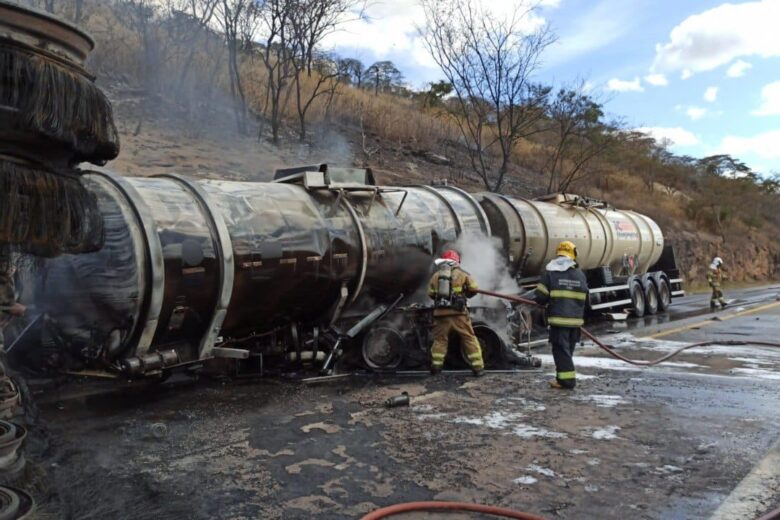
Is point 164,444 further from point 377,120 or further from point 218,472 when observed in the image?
point 377,120

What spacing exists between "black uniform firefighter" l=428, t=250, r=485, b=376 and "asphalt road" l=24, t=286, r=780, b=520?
0.24 metres

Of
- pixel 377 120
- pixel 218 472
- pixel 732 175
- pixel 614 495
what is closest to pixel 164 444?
pixel 218 472

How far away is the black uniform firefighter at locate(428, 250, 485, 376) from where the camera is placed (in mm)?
7711

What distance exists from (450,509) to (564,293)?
13.6ft

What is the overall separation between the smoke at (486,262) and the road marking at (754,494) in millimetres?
5348

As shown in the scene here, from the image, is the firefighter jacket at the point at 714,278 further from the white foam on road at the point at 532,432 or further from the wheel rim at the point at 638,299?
the white foam on road at the point at 532,432

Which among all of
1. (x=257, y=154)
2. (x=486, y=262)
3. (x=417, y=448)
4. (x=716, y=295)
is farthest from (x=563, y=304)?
(x=257, y=154)

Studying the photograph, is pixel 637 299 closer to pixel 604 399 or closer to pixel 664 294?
pixel 664 294

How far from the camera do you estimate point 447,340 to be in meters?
7.79

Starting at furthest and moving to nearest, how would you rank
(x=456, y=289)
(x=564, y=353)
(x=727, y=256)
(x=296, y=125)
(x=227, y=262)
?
(x=727, y=256)
(x=296, y=125)
(x=456, y=289)
(x=564, y=353)
(x=227, y=262)

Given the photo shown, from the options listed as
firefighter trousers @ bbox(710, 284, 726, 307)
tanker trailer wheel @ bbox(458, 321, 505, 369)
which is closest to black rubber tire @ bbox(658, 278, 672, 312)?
firefighter trousers @ bbox(710, 284, 726, 307)

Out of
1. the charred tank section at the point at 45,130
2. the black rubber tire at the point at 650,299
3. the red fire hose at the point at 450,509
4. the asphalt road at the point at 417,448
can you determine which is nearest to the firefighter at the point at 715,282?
the black rubber tire at the point at 650,299

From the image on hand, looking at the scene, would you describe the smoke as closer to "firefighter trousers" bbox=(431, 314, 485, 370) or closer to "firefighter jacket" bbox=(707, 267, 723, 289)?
"firefighter trousers" bbox=(431, 314, 485, 370)

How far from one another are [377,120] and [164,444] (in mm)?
24806
